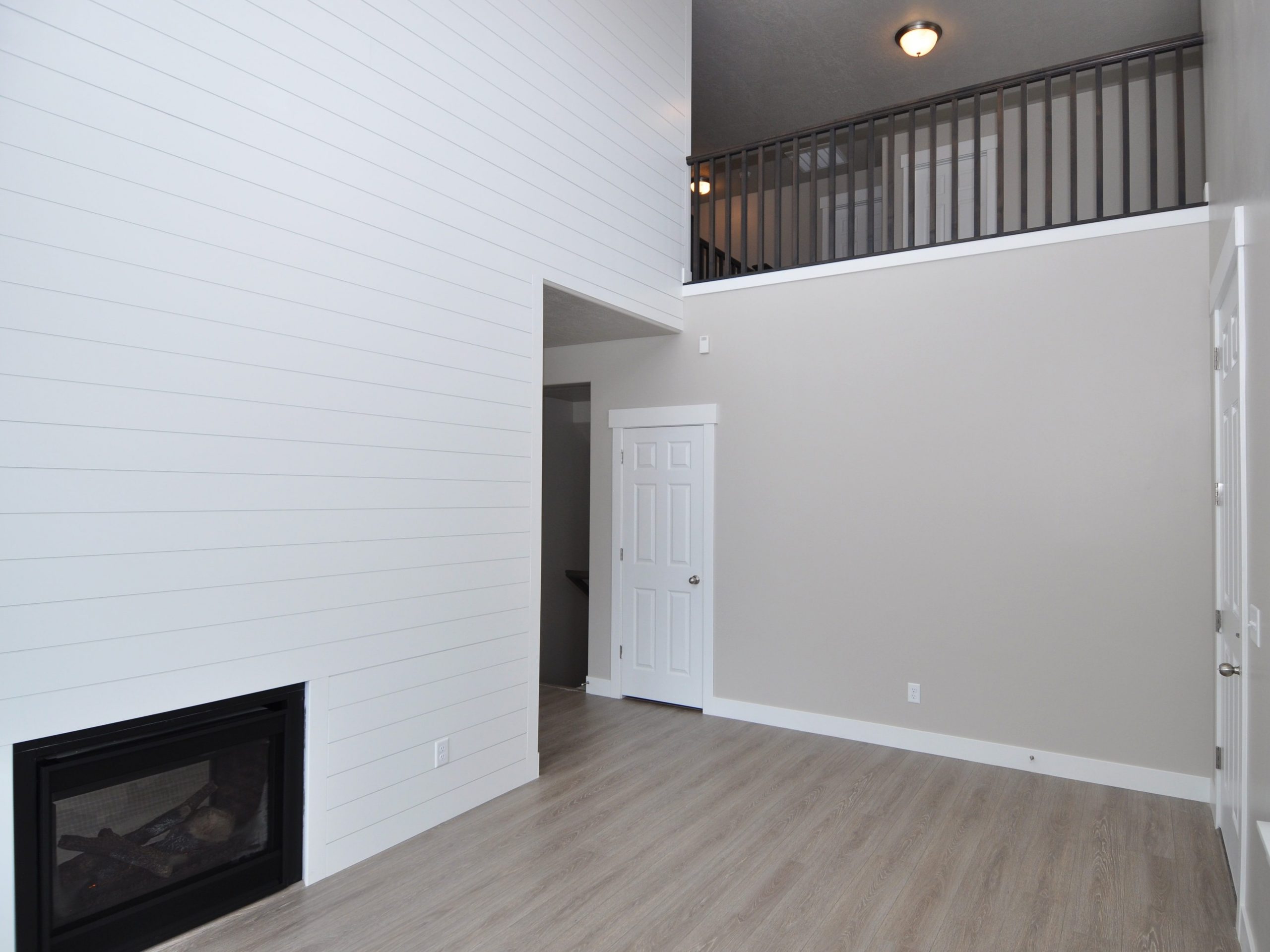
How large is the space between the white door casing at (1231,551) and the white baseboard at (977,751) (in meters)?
0.38

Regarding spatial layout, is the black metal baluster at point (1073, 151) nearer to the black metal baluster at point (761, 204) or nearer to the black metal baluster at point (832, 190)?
the black metal baluster at point (832, 190)

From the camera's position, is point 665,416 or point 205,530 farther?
point 665,416

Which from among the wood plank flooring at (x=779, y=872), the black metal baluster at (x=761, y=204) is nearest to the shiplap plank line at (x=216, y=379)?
the wood plank flooring at (x=779, y=872)

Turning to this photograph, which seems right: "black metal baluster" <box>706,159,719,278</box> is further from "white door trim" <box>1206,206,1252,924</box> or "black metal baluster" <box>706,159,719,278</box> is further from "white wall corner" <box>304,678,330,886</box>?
"white wall corner" <box>304,678,330,886</box>

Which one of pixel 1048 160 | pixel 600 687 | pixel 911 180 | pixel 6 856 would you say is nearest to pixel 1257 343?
pixel 1048 160

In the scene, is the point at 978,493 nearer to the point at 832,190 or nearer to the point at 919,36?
the point at 832,190

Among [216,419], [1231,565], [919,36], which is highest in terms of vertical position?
[919,36]

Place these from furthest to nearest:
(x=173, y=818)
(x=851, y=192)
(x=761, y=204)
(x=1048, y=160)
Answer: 1. (x=761, y=204)
2. (x=851, y=192)
3. (x=1048, y=160)
4. (x=173, y=818)

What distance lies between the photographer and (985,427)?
14.8ft

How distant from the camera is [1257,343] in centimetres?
239

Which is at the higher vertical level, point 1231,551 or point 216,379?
point 216,379

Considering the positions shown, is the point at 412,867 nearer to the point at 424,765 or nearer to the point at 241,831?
the point at 424,765

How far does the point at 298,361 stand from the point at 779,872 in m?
2.72

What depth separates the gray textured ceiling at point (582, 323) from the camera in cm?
466
